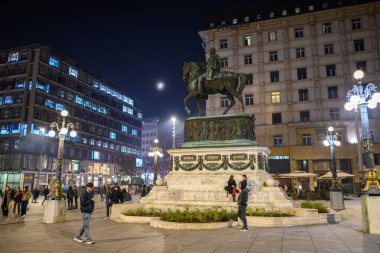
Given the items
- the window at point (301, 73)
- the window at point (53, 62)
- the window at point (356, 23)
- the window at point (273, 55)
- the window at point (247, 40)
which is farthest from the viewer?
the window at point (53, 62)

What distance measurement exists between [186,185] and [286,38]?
131 ft

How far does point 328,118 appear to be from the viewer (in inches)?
1806

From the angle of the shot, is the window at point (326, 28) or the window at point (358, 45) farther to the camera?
the window at point (326, 28)

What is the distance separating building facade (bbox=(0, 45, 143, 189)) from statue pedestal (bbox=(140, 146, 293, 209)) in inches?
1667

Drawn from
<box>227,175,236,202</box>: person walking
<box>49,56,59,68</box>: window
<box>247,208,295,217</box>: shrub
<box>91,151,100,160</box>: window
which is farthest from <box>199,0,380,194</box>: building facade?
<box>91,151,100,160</box>: window

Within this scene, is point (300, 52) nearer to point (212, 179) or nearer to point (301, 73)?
point (301, 73)

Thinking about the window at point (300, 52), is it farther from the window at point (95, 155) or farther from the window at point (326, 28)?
the window at point (95, 155)

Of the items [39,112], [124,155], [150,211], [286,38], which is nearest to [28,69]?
[39,112]

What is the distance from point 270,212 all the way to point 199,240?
481cm

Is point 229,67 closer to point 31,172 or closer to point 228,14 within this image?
point 228,14

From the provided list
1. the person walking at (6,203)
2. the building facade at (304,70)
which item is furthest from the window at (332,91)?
the person walking at (6,203)

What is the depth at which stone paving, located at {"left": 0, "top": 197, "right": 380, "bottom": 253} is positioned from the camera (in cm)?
836

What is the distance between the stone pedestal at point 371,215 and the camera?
10.7m

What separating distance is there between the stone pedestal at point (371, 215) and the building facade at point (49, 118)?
51.0 m
